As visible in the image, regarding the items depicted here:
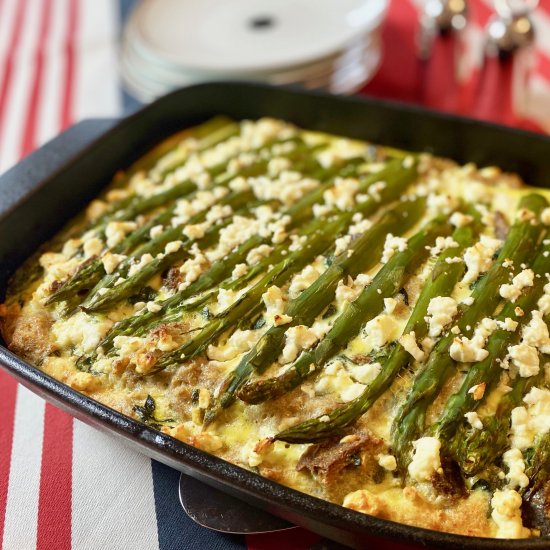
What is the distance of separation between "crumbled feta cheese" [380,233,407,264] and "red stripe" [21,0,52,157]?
1.76 metres

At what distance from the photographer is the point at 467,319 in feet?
5.57

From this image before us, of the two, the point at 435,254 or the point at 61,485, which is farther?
the point at 435,254

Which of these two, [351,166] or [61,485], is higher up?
[351,166]

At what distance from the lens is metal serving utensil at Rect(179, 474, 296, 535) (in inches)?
58.3

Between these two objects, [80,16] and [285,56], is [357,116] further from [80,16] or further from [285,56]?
[80,16]

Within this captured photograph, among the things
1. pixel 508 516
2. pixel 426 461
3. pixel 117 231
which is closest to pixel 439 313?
pixel 426 461

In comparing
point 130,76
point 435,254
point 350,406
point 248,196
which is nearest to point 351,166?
point 248,196

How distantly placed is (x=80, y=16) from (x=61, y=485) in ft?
9.50

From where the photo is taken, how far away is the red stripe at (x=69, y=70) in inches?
125

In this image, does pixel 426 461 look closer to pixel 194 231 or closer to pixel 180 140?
pixel 194 231

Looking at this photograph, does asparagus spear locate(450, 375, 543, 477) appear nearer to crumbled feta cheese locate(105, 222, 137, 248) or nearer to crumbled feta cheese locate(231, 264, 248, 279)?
crumbled feta cheese locate(231, 264, 248, 279)

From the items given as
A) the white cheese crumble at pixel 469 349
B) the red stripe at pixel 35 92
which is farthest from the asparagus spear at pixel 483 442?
the red stripe at pixel 35 92

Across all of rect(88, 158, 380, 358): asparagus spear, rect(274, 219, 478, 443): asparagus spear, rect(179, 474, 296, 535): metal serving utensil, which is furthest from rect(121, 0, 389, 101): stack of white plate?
rect(179, 474, 296, 535): metal serving utensil

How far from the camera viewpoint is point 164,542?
1.56m
